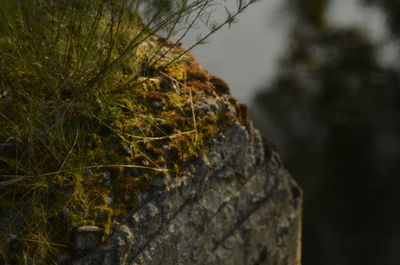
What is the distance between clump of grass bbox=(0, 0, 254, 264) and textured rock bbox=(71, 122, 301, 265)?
0.24ft

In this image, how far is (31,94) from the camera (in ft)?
6.85

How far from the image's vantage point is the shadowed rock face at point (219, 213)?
2.00 meters

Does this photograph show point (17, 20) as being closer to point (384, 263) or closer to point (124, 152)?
point (124, 152)

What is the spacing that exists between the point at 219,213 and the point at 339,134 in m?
4.06

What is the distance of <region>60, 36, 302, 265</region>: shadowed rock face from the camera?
2.00 metres

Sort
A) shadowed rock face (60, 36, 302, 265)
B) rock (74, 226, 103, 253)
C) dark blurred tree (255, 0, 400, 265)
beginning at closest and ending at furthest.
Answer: rock (74, 226, 103, 253) < shadowed rock face (60, 36, 302, 265) < dark blurred tree (255, 0, 400, 265)

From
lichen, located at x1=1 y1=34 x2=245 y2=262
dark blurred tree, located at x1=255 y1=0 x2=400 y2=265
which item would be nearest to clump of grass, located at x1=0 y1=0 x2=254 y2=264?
lichen, located at x1=1 y1=34 x2=245 y2=262

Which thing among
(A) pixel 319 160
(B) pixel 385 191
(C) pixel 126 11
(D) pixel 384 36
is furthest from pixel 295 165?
(C) pixel 126 11

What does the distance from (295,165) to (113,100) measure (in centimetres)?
409

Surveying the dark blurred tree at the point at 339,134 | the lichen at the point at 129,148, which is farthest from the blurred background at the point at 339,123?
the lichen at the point at 129,148

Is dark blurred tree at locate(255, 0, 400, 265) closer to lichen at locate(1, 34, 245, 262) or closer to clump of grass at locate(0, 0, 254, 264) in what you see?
lichen at locate(1, 34, 245, 262)

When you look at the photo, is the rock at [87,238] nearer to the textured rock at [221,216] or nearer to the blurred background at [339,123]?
the textured rock at [221,216]

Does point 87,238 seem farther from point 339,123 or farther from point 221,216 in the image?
point 339,123

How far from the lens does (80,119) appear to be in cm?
208
